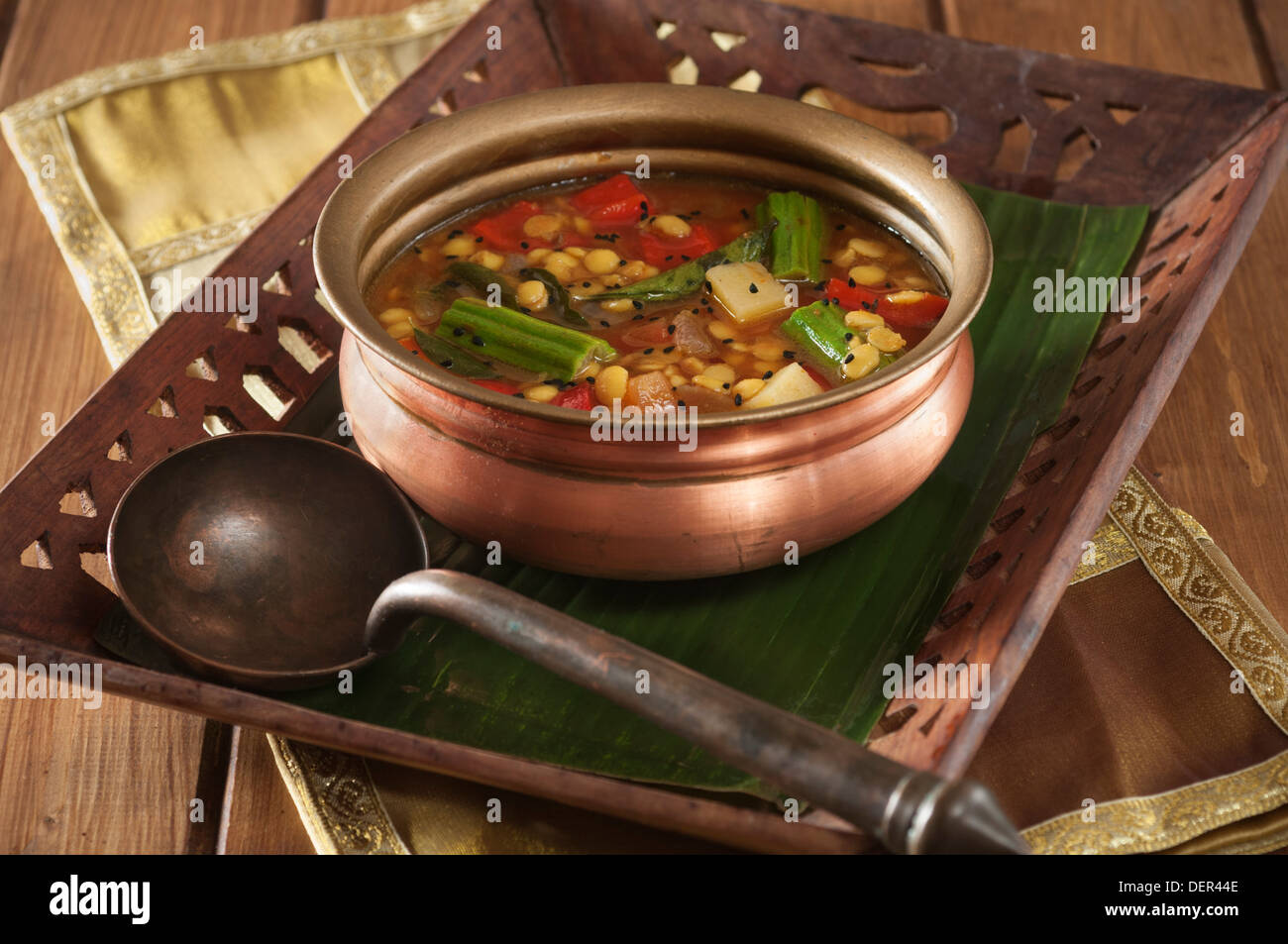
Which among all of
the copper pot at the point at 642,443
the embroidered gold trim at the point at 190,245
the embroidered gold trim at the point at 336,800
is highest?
the embroidered gold trim at the point at 190,245

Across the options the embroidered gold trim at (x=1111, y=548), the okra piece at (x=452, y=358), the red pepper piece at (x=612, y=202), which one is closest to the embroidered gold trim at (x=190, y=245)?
the red pepper piece at (x=612, y=202)

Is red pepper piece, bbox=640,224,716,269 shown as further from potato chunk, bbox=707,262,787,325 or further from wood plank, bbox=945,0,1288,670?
wood plank, bbox=945,0,1288,670

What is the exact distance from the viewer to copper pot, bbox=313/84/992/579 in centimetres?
194

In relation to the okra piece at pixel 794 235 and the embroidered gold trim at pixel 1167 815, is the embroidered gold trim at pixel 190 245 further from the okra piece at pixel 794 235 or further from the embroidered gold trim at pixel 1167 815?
the embroidered gold trim at pixel 1167 815

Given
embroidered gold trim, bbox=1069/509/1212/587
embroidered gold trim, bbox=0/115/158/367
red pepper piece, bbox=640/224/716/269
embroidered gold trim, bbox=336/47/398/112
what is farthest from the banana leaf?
embroidered gold trim, bbox=336/47/398/112

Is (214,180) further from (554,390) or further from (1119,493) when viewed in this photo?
(1119,493)

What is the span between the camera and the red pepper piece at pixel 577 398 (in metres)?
2.10

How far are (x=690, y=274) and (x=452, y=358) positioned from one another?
425 mm

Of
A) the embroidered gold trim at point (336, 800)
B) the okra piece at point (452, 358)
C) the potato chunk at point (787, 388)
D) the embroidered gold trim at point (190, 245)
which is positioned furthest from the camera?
the embroidered gold trim at point (190, 245)

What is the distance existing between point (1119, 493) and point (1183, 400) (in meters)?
0.44

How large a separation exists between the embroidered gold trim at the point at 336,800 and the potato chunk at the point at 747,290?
910 millimetres

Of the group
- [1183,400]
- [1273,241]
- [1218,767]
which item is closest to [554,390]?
[1218,767]

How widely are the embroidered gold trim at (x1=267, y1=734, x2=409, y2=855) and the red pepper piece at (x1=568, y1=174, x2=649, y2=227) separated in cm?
106

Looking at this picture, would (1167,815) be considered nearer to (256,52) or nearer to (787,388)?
(787,388)
